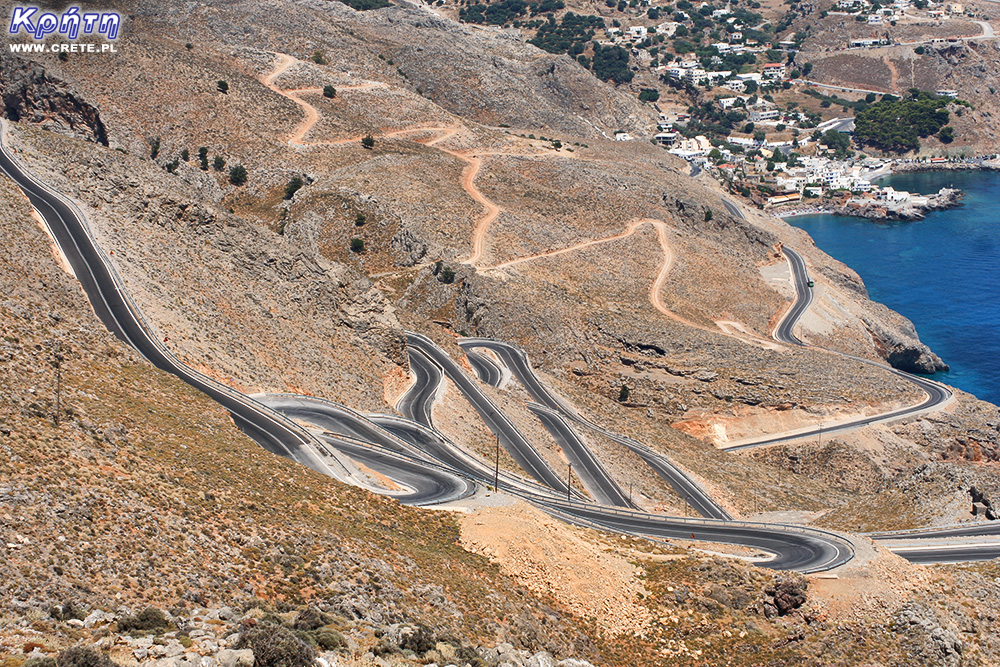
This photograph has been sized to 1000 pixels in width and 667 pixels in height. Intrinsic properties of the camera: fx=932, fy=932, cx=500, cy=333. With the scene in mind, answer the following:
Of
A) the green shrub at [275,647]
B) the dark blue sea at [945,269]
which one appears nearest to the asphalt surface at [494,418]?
the green shrub at [275,647]

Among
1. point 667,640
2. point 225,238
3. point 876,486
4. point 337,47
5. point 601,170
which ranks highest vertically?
point 337,47

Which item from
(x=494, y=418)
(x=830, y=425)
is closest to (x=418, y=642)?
(x=494, y=418)

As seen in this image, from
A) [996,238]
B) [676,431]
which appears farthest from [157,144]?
[996,238]

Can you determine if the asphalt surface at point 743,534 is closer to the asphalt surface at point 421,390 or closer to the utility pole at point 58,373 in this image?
the asphalt surface at point 421,390

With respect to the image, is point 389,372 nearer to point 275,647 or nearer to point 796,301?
point 275,647

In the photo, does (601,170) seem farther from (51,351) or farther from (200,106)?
(51,351)

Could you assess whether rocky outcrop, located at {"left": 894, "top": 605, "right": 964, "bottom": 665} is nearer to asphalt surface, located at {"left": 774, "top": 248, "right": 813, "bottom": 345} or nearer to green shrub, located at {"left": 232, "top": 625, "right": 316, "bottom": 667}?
green shrub, located at {"left": 232, "top": 625, "right": 316, "bottom": 667}
